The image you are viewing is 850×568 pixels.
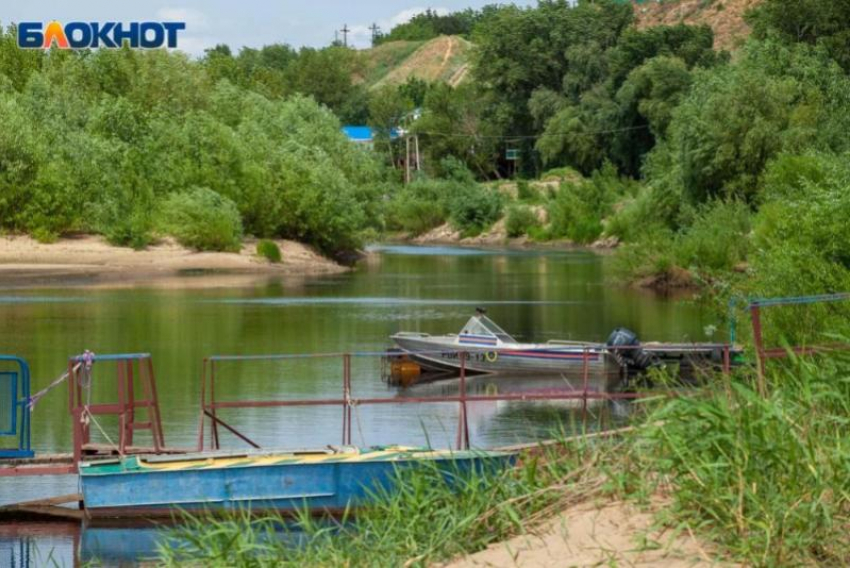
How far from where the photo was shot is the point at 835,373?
10641 millimetres

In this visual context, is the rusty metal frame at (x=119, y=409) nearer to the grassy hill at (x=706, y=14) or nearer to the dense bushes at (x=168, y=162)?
the dense bushes at (x=168, y=162)

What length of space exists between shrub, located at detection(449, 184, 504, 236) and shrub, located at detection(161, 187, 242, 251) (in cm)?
3962

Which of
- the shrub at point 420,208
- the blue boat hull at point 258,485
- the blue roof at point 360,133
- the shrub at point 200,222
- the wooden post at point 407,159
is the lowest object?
the blue boat hull at point 258,485

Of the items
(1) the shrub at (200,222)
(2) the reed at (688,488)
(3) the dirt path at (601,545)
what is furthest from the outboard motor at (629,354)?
(1) the shrub at (200,222)

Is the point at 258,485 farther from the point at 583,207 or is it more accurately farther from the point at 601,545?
the point at 583,207

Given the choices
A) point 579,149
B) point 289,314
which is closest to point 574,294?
point 289,314

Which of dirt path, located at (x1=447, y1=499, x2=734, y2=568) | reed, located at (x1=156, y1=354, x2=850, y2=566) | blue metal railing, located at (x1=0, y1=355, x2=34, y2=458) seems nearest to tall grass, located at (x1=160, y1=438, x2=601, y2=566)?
reed, located at (x1=156, y1=354, x2=850, y2=566)

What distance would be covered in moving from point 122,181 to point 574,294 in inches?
1145

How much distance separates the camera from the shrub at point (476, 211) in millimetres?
113000

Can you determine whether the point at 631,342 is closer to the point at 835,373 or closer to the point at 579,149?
the point at 835,373

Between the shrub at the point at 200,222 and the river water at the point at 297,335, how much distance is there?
722 centimetres

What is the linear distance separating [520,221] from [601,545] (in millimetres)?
100026

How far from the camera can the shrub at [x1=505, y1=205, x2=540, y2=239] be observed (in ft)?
357

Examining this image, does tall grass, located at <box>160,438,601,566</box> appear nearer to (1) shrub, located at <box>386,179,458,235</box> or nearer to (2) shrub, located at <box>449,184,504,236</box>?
(2) shrub, located at <box>449,184,504,236</box>
